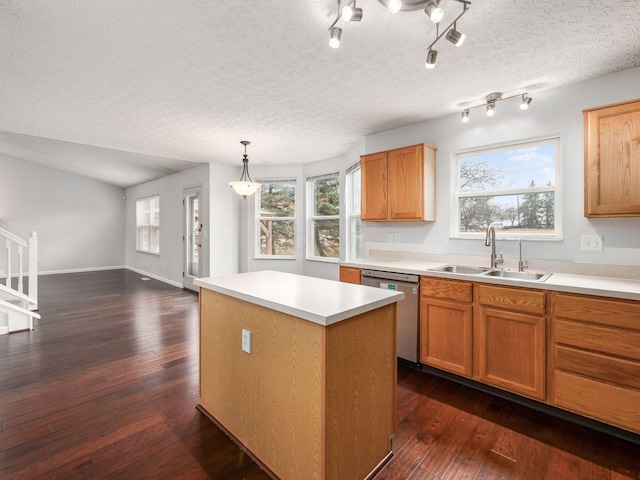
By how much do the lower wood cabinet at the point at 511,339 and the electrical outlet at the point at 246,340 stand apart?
1758 mm

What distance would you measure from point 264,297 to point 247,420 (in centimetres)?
75

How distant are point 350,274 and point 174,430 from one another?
77.9 inches

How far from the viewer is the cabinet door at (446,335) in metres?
2.49

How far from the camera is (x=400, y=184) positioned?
10.8 feet

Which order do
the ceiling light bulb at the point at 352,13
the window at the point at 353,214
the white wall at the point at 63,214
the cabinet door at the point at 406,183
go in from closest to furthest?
1. the ceiling light bulb at the point at 352,13
2. the cabinet door at the point at 406,183
3. the window at the point at 353,214
4. the white wall at the point at 63,214

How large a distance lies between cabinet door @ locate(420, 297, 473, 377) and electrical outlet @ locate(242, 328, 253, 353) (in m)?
1.64

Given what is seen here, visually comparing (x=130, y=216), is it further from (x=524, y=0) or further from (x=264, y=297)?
(x=524, y=0)

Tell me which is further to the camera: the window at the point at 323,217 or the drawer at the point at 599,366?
the window at the point at 323,217

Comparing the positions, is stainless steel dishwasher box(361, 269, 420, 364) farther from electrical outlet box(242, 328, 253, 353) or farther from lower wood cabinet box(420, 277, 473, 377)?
electrical outlet box(242, 328, 253, 353)

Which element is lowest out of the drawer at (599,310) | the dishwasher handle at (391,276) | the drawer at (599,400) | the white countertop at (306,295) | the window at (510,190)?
the drawer at (599,400)

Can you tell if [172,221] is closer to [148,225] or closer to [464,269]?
[148,225]

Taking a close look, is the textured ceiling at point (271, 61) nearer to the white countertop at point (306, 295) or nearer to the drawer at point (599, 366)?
the white countertop at point (306, 295)

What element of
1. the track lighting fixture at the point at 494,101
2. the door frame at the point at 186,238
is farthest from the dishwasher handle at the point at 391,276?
the door frame at the point at 186,238

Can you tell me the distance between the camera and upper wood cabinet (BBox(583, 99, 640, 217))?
2.09 metres
